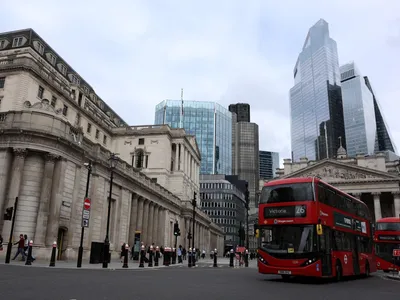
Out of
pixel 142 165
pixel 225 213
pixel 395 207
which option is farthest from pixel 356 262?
pixel 225 213

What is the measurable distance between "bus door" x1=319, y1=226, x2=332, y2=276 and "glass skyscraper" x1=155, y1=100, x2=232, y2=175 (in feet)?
411

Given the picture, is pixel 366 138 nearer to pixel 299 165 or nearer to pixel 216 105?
pixel 216 105

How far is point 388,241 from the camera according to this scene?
2806cm

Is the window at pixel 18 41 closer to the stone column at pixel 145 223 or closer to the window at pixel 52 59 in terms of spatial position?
the window at pixel 52 59

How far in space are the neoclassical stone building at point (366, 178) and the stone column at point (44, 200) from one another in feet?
201

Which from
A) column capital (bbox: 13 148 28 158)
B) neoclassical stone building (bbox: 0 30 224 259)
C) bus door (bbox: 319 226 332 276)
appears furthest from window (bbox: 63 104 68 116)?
bus door (bbox: 319 226 332 276)

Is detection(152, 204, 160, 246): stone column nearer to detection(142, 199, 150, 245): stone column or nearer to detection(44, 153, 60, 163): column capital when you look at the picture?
detection(142, 199, 150, 245): stone column

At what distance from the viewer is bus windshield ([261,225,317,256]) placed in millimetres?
15172

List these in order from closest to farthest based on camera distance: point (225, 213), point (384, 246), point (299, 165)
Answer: point (384, 246) < point (299, 165) < point (225, 213)

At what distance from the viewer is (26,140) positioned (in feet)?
80.3

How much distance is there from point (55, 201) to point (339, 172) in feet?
211

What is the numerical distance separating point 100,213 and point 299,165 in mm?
62342

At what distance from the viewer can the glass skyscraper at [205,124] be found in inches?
5684

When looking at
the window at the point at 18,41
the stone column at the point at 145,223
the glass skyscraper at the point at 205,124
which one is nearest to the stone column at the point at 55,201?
the stone column at the point at 145,223
